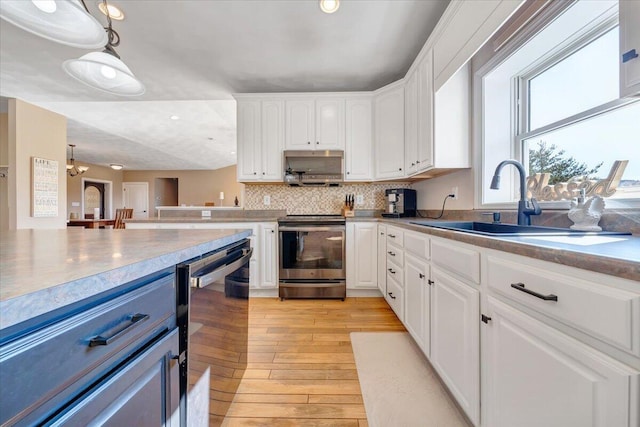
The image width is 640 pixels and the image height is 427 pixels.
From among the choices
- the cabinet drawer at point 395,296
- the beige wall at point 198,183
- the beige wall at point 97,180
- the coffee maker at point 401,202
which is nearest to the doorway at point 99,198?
the beige wall at point 97,180

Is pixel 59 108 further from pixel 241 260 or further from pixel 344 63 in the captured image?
pixel 241 260

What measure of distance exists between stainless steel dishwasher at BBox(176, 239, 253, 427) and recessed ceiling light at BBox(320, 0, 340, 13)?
6.00 ft

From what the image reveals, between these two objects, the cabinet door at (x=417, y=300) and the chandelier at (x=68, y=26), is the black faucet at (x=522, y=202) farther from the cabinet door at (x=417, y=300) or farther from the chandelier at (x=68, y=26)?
the chandelier at (x=68, y=26)

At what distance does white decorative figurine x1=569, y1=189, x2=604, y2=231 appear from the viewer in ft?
3.71

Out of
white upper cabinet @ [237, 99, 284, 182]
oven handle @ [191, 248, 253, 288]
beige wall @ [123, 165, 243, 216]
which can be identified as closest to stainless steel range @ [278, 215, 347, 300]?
white upper cabinet @ [237, 99, 284, 182]

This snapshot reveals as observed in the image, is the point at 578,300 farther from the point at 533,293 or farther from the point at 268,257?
the point at 268,257

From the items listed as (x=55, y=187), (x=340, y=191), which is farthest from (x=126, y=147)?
(x=340, y=191)

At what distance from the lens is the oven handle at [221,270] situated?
858 mm

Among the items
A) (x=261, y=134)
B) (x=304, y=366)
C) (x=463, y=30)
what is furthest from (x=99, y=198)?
(x=463, y=30)

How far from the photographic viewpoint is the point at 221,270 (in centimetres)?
103

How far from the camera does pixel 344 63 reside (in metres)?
2.68

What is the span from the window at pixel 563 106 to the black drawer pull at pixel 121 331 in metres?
1.93

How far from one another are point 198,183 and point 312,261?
27.9 ft

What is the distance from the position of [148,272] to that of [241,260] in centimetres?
65
